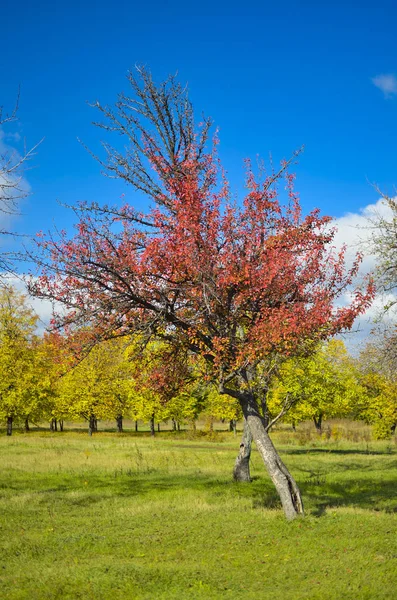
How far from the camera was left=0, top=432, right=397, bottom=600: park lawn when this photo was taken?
27.5ft

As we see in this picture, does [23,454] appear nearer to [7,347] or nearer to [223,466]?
[223,466]

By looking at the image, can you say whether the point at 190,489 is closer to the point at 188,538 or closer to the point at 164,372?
the point at 164,372

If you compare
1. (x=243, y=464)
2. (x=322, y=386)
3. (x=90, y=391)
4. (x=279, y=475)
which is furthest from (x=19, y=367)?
(x=279, y=475)

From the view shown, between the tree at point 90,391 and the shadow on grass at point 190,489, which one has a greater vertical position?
the tree at point 90,391

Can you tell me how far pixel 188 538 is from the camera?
1169 centimetres

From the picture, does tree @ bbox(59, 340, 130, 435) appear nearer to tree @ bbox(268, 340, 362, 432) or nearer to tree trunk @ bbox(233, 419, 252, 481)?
tree @ bbox(268, 340, 362, 432)

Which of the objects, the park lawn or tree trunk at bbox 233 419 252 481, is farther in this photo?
tree trunk at bbox 233 419 252 481

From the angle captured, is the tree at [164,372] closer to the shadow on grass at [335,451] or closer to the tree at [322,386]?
the tree at [322,386]

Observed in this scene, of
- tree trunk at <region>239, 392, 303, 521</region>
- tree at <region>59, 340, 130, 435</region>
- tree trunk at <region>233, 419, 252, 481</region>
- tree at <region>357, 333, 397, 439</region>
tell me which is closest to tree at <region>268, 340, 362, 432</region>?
tree at <region>357, 333, 397, 439</region>

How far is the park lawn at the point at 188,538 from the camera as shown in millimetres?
8383

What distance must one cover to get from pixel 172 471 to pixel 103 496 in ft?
25.5

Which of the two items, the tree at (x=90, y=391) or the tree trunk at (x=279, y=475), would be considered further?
the tree at (x=90, y=391)

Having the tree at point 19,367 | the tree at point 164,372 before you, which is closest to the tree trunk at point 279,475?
the tree at point 164,372

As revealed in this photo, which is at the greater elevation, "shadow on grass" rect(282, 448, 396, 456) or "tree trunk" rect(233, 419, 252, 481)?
"tree trunk" rect(233, 419, 252, 481)
